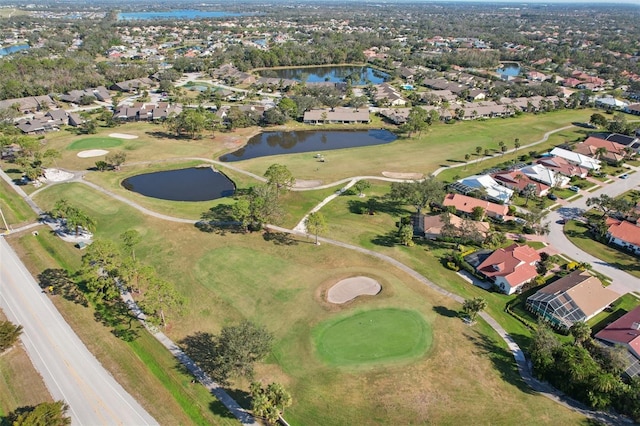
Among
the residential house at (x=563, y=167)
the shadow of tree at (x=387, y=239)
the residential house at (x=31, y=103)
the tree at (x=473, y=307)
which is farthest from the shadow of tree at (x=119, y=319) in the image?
the residential house at (x=31, y=103)

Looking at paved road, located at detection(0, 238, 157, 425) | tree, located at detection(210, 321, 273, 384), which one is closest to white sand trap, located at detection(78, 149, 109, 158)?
paved road, located at detection(0, 238, 157, 425)

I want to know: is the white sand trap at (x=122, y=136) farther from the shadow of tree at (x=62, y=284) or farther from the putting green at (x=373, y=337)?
the putting green at (x=373, y=337)

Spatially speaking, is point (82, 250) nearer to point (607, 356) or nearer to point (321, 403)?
point (321, 403)

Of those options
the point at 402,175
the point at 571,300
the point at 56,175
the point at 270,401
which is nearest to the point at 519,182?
the point at 402,175

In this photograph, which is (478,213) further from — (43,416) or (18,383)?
(18,383)

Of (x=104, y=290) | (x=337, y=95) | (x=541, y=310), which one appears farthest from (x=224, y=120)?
(x=541, y=310)

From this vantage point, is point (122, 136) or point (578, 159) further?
point (122, 136)
